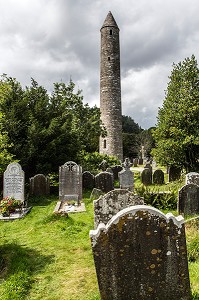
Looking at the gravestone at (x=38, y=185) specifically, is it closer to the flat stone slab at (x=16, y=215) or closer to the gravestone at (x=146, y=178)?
the flat stone slab at (x=16, y=215)

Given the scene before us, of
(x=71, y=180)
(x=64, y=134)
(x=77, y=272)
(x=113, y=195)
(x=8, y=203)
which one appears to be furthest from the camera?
(x=64, y=134)

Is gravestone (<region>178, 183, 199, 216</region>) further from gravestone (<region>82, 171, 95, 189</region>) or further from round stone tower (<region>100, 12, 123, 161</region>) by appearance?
round stone tower (<region>100, 12, 123, 161</region>)

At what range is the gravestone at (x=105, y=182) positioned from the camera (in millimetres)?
13438

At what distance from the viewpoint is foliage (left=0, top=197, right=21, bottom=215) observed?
30.2ft

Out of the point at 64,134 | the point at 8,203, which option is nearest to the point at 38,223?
the point at 8,203

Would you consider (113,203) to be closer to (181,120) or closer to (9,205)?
(9,205)

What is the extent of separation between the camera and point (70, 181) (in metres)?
11.9

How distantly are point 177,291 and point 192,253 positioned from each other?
6.35 ft

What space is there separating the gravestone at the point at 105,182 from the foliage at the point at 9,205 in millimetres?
4719

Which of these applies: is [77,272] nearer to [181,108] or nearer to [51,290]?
[51,290]

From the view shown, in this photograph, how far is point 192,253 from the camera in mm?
5152

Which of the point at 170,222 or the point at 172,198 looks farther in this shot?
the point at 172,198

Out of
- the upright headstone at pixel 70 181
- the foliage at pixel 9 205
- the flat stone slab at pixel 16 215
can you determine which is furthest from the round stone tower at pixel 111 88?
the foliage at pixel 9 205

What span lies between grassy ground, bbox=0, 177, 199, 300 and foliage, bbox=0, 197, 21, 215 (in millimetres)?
681
